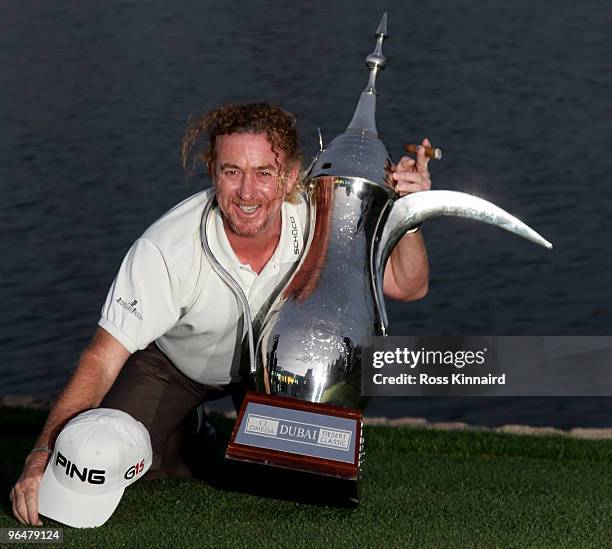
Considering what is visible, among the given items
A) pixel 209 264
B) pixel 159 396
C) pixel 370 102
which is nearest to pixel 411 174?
pixel 370 102

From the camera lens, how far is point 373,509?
3479mm

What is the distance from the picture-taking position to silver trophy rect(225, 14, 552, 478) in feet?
10.6

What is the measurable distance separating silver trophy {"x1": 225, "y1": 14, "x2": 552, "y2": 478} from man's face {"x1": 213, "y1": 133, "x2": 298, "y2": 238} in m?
0.12

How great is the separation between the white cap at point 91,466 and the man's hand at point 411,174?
1.00 meters

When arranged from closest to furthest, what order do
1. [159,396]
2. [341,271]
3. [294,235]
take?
1. [341,271]
2. [294,235]
3. [159,396]

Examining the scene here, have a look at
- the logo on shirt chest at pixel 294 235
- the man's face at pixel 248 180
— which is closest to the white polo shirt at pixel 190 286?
the logo on shirt chest at pixel 294 235

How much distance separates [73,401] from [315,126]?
796 centimetres

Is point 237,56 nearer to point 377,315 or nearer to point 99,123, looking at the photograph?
point 99,123

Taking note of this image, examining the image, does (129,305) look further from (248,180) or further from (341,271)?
(341,271)

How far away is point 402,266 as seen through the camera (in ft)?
12.4

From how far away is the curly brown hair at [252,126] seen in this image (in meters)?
3.41

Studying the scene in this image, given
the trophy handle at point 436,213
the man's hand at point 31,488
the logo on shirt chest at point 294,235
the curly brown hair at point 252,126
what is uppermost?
the curly brown hair at point 252,126

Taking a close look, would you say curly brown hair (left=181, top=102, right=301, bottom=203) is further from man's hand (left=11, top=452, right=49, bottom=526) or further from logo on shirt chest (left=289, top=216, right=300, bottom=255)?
man's hand (left=11, top=452, right=49, bottom=526)

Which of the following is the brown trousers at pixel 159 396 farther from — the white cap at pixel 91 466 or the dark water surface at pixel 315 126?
the dark water surface at pixel 315 126
